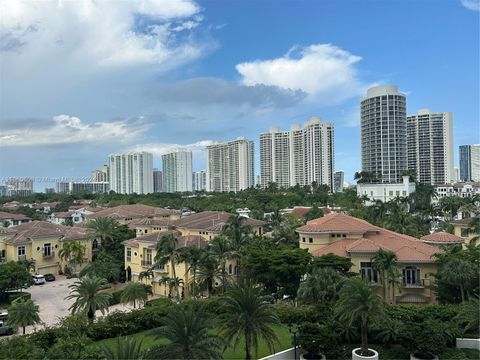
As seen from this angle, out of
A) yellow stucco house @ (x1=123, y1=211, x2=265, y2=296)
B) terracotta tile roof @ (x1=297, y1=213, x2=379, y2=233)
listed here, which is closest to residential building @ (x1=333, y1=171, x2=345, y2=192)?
yellow stucco house @ (x1=123, y1=211, x2=265, y2=296)

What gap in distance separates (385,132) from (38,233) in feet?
272

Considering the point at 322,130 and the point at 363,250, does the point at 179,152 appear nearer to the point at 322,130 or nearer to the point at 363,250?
the point at 322,130

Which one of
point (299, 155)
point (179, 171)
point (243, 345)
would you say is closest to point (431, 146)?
point (299, 155)

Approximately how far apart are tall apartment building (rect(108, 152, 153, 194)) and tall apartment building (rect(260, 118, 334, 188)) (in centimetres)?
Answer: 4293

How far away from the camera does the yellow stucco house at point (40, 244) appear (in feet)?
139

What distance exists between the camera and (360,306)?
58.0 feet

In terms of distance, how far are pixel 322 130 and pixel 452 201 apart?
178ft

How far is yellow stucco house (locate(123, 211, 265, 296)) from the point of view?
3400 cm

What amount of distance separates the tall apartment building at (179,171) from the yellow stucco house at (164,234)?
113655mm

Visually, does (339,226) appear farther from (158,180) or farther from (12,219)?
(158,180)

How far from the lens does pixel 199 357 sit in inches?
554

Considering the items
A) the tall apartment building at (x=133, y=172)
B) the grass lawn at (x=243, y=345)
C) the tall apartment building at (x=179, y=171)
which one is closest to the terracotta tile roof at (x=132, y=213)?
the grass lawn at (x=243, y=345)

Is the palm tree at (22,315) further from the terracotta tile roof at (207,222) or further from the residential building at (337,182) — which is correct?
the residential building at (337,182)

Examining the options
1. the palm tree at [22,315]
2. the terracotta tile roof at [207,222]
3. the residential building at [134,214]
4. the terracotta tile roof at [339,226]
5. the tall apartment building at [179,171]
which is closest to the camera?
the palm tree at [22,315]
